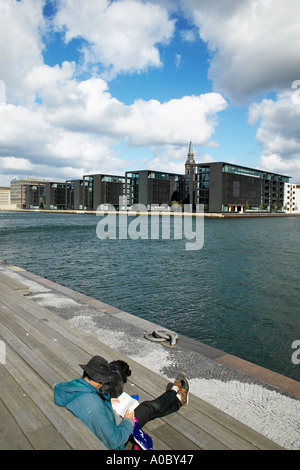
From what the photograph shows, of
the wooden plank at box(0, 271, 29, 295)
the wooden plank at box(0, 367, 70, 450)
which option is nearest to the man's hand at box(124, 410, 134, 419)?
the wooden plank at box(0, 367, 70, 450)

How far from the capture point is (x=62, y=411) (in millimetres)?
3463

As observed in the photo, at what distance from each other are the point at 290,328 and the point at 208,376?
23.9 ft

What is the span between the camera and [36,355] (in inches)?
191

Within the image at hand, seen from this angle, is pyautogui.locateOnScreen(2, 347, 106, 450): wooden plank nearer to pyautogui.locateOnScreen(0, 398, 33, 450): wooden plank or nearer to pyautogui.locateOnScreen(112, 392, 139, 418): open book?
pyautogui.locateOnScreen(0, 398, 33, 450): wooden plank

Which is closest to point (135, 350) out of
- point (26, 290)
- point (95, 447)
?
point (95, 447)

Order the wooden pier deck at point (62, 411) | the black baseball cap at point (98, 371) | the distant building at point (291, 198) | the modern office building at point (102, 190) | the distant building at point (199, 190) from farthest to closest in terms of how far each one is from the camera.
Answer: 1. the distant building at point (291, 198)
2. the modern office building at point (102, 190)
3. the distant building at point (199, 190)
4. the black baseball cap at point (98, 371)
5. the wooden pier deck at point (62, 411)

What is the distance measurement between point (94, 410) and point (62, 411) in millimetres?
355

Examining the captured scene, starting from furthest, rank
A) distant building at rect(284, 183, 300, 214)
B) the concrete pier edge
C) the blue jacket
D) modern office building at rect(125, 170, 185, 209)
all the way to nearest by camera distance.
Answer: distant building at rect(284, 183, 300, 214) → modern office building at rect(125, 170, 185, 209) → the concrete pier edge → the blue jacket

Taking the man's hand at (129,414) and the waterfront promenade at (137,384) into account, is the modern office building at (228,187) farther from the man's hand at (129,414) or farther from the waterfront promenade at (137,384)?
the man's hand at (129,414)

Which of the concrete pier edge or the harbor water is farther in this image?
the harbor water

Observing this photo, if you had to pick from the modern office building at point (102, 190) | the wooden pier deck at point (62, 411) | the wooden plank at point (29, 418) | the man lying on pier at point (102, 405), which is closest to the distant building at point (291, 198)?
the modern office building at point (102, 190)

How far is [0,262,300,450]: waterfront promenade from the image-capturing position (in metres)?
3.32

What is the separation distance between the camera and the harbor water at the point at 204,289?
1090 cm

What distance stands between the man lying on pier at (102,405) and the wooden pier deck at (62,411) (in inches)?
3.9
